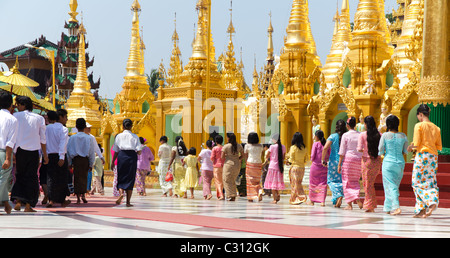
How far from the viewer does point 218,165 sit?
1698cm

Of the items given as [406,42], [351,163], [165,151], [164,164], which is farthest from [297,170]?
[406,42]

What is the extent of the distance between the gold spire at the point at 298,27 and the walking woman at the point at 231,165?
40.8 feet

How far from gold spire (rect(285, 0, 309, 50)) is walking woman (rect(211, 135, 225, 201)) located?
11945mm

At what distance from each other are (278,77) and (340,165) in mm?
15383

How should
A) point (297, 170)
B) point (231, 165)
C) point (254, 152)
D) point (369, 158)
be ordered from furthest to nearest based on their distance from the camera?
point (231, 165)
point (254, 152)
point (297, 170)
point (369, 158)

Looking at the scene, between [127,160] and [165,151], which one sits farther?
[165,151]

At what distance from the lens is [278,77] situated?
2811 centimetres

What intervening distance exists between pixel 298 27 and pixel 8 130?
1938cm

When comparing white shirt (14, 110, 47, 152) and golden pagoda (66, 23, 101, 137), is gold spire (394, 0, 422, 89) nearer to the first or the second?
white shirt (14, 110, 47, 152)

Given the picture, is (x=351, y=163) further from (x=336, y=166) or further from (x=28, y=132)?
(x=28, y=132)

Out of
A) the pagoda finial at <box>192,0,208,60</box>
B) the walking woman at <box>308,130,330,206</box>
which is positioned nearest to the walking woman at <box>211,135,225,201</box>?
the walking woman at <box>308,130,330,206</box>

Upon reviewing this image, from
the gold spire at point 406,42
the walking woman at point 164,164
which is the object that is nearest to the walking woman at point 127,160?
the walking woman at point 164,164

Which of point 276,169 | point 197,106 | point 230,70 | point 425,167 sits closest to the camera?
point 425,167
